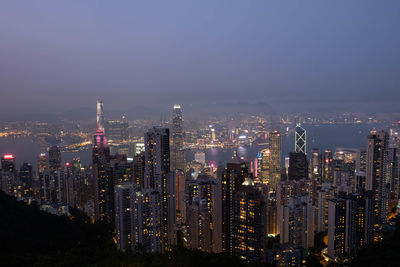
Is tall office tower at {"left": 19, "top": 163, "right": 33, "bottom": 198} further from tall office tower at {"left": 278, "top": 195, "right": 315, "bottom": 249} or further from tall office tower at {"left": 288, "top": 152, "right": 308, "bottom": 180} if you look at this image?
tall office tower at {"left": 288, "top": 152, "right": 308, "bottom": 180}

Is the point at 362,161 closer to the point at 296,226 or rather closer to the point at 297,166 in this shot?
the point at 297,166

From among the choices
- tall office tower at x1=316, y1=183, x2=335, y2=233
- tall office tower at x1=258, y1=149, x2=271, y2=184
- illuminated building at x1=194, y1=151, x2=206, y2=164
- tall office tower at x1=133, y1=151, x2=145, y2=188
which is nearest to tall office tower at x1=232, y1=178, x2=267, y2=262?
tall office tower at x1=316, y1=183, x2=335, y2=233

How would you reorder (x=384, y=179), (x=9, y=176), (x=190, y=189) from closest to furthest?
1. (x=190, y=189)
2. (x=384, y=179)
3. (x=9, y=176)

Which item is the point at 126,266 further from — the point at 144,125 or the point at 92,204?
the point at 144,125

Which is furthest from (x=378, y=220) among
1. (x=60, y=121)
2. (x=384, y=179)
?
(x=60, y=121)

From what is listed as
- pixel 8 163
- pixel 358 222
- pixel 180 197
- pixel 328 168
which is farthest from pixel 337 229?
pixel 8 163

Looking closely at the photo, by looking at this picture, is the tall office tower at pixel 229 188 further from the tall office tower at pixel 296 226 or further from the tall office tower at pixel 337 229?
the tall office tower at pixel 337 229
